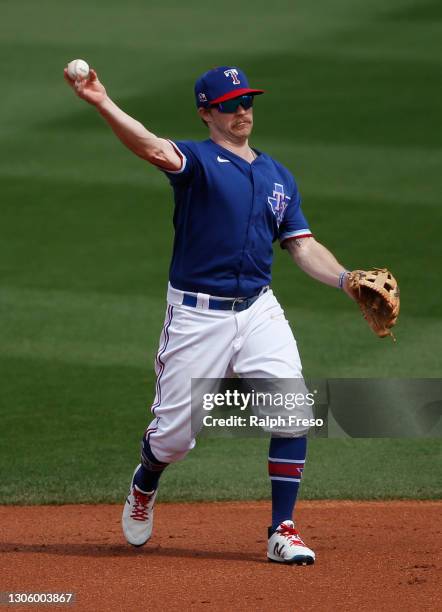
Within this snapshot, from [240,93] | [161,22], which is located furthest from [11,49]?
[240,93]

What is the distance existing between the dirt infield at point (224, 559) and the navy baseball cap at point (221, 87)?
1.98m

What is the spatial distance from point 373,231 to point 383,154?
223cm

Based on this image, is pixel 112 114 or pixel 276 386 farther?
pixel 276 386

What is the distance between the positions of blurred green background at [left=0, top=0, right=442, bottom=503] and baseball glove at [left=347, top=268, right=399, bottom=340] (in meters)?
1.68

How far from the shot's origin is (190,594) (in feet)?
15.2

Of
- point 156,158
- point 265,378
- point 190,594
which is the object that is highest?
point 156,158

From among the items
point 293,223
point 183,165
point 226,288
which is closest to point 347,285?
point 293,223

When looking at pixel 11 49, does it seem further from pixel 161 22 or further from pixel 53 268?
pixel 53 268

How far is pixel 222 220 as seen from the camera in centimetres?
510

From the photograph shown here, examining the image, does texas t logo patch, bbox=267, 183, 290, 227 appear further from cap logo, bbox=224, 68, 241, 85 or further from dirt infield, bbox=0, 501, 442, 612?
dirt infield, bbox=0, 501, 442, 612

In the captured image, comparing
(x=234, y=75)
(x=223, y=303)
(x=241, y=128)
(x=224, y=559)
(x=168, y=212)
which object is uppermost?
(x=234, y=75)

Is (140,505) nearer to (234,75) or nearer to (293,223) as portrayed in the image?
(293,223)

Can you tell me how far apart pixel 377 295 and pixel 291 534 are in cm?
107

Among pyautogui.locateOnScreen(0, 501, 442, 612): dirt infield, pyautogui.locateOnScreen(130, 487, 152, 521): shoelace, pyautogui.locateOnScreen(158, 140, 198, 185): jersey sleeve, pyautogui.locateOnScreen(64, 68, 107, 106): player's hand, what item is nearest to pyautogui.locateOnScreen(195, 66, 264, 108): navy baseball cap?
pyautogui.locateOnScreen(158, 140, 198, 185): jersey sleeve
